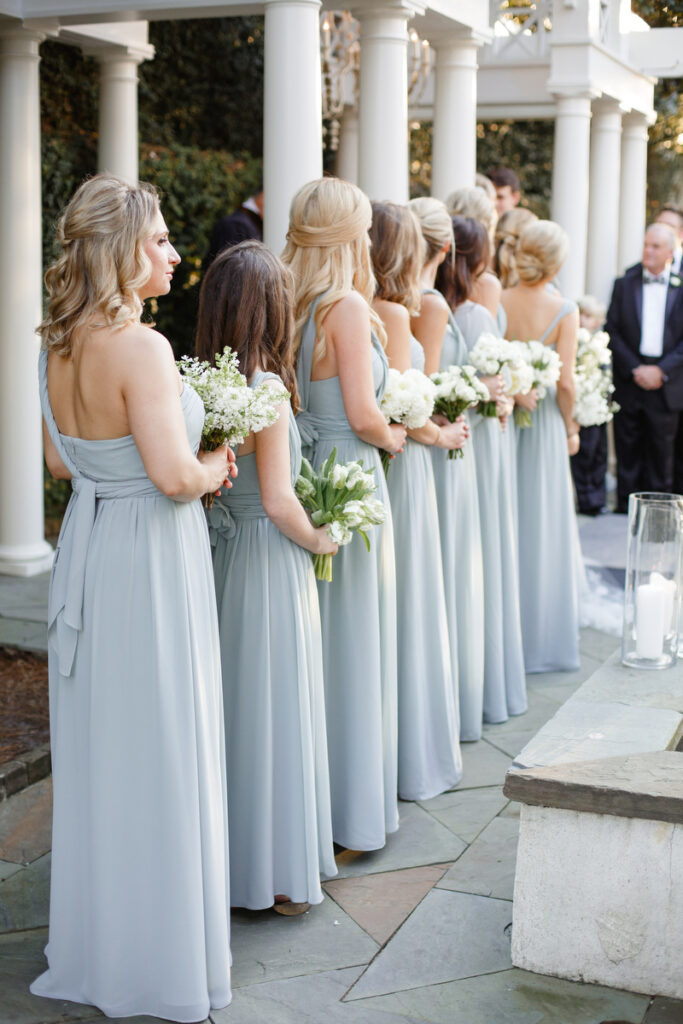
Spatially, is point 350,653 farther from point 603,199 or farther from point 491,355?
point 603,199

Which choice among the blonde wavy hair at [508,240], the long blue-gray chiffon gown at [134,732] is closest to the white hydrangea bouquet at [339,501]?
the long blue-gray chiffon gown at [134,732]

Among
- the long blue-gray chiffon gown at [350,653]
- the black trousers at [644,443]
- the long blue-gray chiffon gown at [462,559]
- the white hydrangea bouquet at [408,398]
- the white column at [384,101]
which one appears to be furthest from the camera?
the black trousers at [644,443]

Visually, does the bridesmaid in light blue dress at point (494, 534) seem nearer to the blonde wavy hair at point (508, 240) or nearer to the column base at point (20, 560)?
the blonde wavy hair at point (508, 240)

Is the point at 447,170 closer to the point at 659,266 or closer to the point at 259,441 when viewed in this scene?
the point at 659,266

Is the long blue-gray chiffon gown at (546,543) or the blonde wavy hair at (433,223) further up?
the blonde wavy hair at (433,223)

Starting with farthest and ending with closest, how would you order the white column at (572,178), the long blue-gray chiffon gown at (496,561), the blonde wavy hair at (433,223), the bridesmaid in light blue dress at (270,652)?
the white column at (572,178) < the long blue-gray chiffon gown at (496,561) < the blonde wavy hair at (433,223) < the bridesmaid in light blue dress at (270,652)

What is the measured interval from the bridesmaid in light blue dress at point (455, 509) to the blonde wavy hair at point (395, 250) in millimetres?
415

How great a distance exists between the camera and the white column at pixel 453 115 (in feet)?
24.9

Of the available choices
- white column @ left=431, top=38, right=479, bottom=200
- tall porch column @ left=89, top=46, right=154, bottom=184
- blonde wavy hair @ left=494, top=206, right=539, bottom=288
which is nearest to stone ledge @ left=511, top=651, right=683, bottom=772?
blonde wavy hair @ left=494, top=206, right=539, bottom=288

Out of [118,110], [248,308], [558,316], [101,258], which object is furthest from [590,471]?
[101,258]

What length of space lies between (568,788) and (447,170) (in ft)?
16.9

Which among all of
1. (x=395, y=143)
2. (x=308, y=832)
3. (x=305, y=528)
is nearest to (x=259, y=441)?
(x=305, y=528)

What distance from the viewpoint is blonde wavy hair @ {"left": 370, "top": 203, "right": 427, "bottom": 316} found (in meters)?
4.69

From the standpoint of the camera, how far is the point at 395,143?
6.59m
